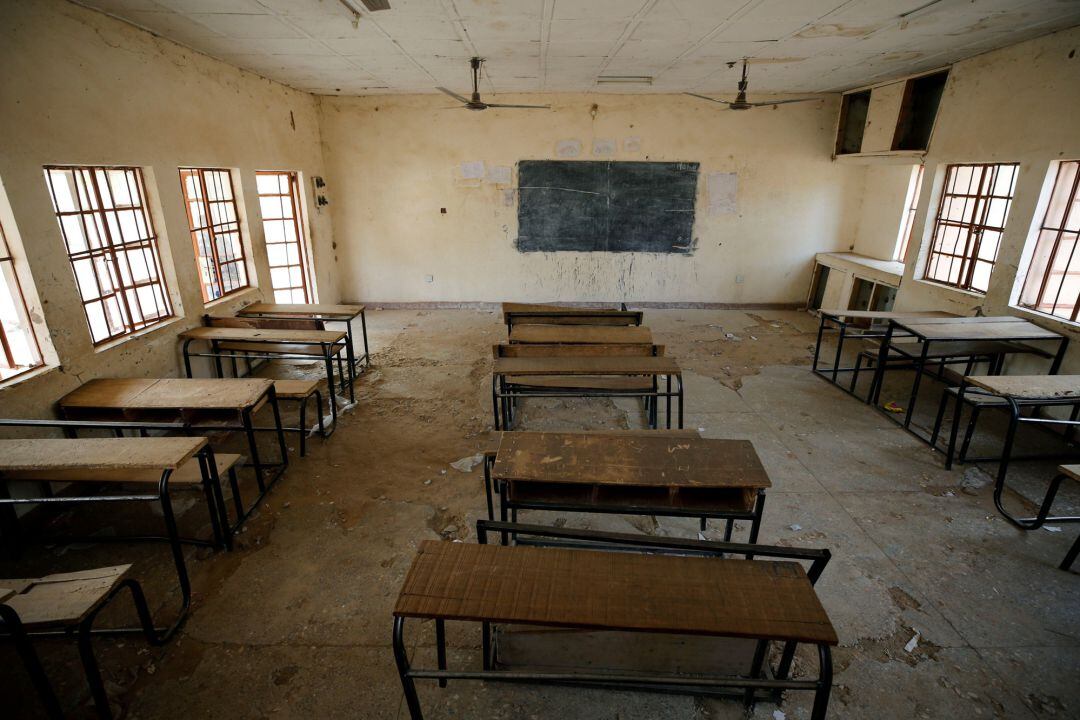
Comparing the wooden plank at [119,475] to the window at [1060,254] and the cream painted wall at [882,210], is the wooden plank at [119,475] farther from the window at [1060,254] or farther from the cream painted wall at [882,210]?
the cream painted wall at [882,210]

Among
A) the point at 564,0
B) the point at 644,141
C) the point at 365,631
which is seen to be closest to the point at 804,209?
the point at 644,141

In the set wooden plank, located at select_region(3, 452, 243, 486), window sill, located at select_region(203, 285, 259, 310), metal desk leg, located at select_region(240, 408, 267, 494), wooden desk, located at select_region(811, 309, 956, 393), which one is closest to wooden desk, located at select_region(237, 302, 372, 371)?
window sill, located at select_region(203, 285, 259, 310)

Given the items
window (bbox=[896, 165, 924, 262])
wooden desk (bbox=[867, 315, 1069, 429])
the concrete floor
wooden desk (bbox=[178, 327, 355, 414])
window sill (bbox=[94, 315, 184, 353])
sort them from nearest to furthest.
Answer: the concrete floor < window sill (bbox=[94, 315, 184, 353]) < wooden desk (bbox=[867, 315, 1069, 429]) < wooden desk (bbox=[178, 327, 355, 414]) < window (bbox=[896, 165, 924, 262])

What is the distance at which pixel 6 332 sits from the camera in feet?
9.97

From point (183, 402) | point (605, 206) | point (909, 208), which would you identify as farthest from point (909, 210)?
point (183, 402)

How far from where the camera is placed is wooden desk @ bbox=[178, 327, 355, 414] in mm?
4152

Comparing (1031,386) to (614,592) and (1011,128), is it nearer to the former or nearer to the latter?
(1011,128)

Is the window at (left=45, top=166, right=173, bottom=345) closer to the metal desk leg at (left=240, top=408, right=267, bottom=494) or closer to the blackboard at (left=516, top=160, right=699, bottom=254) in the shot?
the metal desk leg at (left=240, top=408, right=267, bottom=494)

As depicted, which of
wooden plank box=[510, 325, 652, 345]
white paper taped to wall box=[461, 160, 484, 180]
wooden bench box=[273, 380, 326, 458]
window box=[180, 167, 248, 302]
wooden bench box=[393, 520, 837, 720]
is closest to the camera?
wooden bench box=[393, 520, 837, 720]

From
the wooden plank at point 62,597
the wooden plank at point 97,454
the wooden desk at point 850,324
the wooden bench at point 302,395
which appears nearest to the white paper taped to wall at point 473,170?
the wooden bench at point 302,395

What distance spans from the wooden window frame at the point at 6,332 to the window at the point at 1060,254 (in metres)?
7.61

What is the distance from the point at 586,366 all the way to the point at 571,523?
1219mm

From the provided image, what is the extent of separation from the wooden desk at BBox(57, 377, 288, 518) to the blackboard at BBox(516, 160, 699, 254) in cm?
510

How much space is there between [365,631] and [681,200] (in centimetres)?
688
